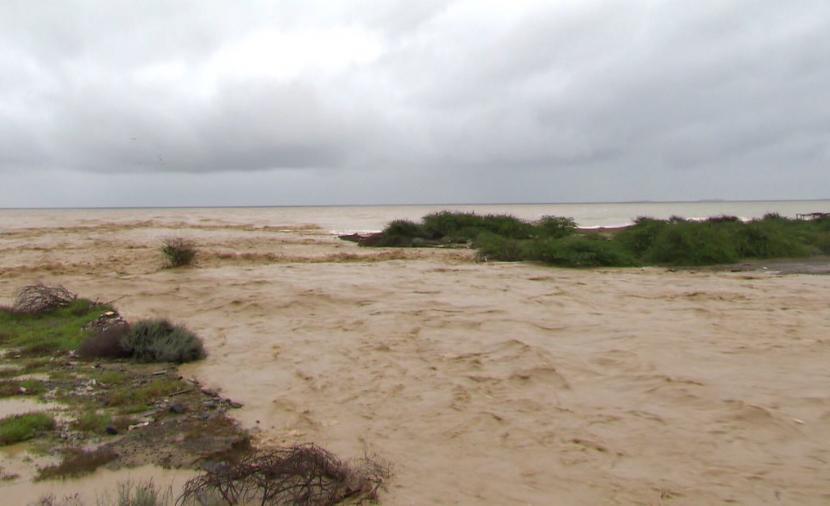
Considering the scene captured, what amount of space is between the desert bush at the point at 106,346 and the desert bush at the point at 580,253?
12.9 m

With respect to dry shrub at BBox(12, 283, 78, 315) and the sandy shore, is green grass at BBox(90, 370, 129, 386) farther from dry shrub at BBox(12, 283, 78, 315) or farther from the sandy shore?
dry shrub at BBox(12, 283, 78, 315)

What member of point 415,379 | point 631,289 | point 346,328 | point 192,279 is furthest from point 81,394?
point 631,289

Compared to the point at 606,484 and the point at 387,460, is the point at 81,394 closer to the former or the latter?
the point at 387,460

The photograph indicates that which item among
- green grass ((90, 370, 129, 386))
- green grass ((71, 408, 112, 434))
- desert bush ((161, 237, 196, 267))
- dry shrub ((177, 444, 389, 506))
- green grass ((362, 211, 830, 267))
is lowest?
green grass ((90, 370, 129, 386))

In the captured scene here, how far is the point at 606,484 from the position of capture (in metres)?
4.24

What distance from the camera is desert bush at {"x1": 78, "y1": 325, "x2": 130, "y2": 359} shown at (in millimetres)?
7812

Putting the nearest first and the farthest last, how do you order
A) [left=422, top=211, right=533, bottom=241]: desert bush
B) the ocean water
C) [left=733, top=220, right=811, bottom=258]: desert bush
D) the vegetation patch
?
the vegetation patch
[left=733, top=220, right=811, bottom=258]: desert bush
[left=422, top=211, right=533, bottom=241]: desert bush
the ocean water

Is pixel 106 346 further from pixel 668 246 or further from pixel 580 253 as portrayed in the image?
pixel 668 246

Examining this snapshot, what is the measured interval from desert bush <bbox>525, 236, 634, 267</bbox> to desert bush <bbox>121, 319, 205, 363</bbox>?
483 inches

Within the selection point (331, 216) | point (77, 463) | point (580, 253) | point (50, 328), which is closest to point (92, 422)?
point (77, 463)

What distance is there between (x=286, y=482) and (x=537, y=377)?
137 inches

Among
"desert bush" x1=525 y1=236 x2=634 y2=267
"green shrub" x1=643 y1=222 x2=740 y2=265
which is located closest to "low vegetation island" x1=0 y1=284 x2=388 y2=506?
"desert bush" x1=525 y1=236 x2=634 y2=267

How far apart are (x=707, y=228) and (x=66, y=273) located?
1903cm

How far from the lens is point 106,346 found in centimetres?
786
